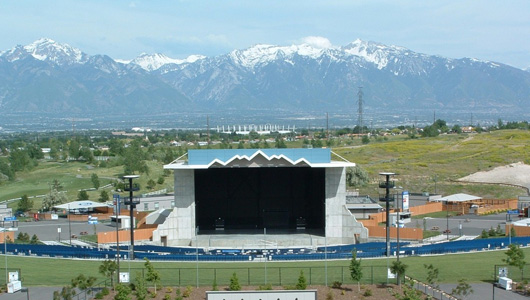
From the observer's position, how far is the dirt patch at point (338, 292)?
33.1m

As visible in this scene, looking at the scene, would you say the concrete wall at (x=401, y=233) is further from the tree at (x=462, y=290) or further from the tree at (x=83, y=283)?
the tree at (x=83, y=283)

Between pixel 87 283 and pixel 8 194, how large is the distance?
225ft

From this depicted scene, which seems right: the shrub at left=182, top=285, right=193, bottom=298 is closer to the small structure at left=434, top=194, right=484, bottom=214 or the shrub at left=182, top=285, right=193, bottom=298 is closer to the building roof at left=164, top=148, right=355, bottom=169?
the building roof at left=164, top=148, right=355, bottom=169

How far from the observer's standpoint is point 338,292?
3394cm

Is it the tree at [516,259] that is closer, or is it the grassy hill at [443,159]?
the tree at [516,259]

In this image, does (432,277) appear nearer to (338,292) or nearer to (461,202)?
(338,292)

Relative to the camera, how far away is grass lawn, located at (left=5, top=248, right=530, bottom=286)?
36906mm

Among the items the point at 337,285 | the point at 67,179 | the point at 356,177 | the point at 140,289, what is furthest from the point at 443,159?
the point at 140,289

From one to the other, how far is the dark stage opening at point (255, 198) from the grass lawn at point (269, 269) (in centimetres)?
1597

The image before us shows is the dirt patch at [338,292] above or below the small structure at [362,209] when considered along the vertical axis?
below

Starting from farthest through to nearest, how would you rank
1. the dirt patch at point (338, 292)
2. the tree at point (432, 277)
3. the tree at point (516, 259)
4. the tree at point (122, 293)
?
the tree at point (516, 259), the tree at point (432, 277), the dirt patch at point (338, 292), the tree at point (122, 293)

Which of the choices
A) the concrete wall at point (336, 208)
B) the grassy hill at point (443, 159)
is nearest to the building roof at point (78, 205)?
the concrete wall at point (336, 208)

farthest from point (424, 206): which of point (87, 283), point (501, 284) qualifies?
point (87, 283)

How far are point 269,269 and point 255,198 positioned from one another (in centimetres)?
2059
